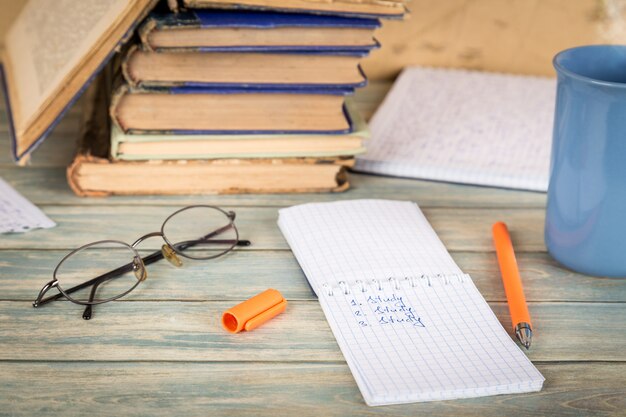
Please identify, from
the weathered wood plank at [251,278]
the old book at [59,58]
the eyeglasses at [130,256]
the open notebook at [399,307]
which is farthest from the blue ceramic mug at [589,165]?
the old book at [59,58]

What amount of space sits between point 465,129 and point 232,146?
37 centimetres

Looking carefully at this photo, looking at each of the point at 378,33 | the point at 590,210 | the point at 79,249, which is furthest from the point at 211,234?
the point at 378,33

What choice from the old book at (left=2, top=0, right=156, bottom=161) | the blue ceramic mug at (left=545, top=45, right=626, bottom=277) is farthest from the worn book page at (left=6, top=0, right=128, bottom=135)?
the blue ceramic mug at (left=545, top=45, right=626, bottom=277)

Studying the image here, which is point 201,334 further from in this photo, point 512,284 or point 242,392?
point 512,284

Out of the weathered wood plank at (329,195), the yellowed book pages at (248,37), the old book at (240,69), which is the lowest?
the weathered wood plank at (329,195)

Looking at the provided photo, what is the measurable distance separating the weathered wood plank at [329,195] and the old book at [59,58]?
0.06 m

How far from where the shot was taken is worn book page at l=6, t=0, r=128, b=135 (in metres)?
0.91

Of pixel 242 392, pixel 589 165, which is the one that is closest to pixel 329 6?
pixel 589 165

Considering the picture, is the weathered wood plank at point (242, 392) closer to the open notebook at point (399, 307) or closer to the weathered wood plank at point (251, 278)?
the open notebook at point (399, 307)

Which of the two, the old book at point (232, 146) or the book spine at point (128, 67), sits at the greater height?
the book spine at point (128, 67)

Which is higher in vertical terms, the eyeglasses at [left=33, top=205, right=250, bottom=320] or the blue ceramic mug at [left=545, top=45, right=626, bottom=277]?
the blue ceramic mug at [left=545, top=45, right=626, bottom=277]

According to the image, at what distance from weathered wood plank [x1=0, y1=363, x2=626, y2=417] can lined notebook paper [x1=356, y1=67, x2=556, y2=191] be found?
15.9 inches

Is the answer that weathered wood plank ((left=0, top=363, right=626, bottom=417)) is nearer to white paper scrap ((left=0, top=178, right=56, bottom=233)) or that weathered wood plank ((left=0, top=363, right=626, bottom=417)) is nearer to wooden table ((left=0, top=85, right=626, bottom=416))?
wooden table ((left=0, top=85, right=626, bottom=416))

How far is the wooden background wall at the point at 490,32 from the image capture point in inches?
53.9
